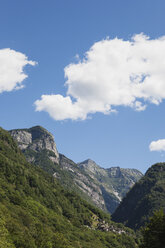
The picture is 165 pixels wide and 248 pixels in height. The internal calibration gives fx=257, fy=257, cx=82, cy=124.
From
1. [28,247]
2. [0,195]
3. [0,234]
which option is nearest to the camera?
[0,234]

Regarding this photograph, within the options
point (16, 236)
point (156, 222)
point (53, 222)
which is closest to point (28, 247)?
point (16, 236)

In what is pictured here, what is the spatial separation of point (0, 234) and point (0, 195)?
74.2 metres

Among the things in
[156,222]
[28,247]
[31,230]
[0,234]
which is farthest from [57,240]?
[156,222]

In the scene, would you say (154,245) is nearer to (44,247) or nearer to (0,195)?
(44,247)

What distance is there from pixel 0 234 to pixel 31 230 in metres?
42.5

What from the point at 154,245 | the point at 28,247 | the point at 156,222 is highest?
the point at 156,222

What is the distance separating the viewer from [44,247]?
400 ft

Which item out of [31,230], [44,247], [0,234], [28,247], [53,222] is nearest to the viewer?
[0,234]

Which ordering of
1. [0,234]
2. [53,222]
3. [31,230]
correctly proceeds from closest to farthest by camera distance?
1. [0,234]
2. [31,230]
3. [53,222]

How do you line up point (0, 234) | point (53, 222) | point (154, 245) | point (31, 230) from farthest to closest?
point (53, 222) < point (31, 230) < point (0, 234) < point (154, 245)

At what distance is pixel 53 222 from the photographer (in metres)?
197

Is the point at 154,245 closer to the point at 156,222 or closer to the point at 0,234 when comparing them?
the point at 156,222

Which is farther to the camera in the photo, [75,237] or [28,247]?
[75,237]

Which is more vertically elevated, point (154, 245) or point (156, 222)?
point (156, 222)
